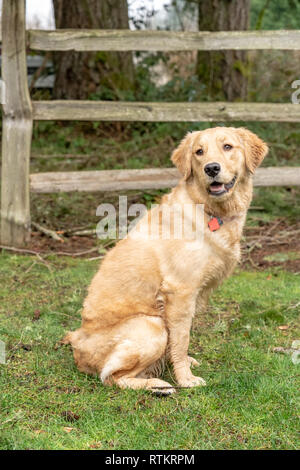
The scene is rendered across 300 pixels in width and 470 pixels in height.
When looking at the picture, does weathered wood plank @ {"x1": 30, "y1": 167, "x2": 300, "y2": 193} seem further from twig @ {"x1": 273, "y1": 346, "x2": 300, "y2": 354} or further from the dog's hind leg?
the dog's hind leg

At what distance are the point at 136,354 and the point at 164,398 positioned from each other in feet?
0.97

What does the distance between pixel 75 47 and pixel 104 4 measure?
3098 mm

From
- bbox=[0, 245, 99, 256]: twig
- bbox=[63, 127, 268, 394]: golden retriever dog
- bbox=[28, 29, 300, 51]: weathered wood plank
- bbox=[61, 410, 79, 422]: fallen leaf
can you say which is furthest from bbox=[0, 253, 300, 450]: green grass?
bbox=[28, 29, 300, 51]: weathered wood plank

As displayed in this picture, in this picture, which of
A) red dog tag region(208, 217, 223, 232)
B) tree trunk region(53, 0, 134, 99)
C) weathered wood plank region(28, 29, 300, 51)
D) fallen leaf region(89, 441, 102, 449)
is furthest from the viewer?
tree trunk region(53, 0, 134, 99)

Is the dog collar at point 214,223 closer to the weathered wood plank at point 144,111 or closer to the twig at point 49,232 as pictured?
the weathered wood plank at point 144,111

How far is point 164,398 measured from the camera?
3295 millimetres

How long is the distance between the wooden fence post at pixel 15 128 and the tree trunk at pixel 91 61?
2818 mm

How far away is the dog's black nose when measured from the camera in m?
3.46

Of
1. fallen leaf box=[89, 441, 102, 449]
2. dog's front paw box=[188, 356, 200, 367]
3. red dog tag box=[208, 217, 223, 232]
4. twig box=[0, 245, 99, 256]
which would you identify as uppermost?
red dog tag box=[208, 217, 223, 232]

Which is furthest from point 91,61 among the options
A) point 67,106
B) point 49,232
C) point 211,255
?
point 211,255

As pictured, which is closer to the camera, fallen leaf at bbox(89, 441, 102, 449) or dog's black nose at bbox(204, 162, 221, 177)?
fallen leaf at bbox(89, 441, 102, 449)

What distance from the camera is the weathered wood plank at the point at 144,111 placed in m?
6.12

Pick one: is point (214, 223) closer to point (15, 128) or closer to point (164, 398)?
point (164, 398)

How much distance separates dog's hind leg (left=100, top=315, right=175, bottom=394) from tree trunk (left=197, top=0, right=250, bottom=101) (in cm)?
610
